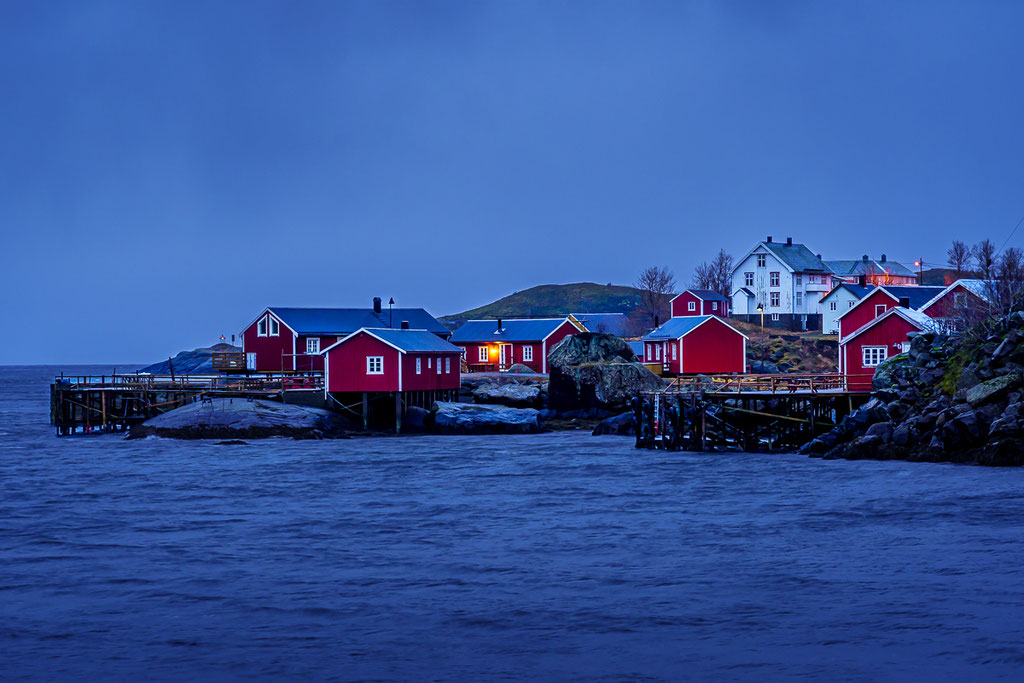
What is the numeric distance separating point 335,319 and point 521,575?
57.5 m

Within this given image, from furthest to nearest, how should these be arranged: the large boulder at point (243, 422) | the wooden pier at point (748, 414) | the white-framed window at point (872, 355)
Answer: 1. the large boulder at point (243, 422)
2. the white-framed window at point (872, 355)
3. the wooden pier at point (748, 414)

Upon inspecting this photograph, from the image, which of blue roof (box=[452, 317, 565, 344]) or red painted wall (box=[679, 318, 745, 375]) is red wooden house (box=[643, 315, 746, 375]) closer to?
red painted wall (box=[679, 318, 745, 375])

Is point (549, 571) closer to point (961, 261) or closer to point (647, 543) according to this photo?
point (647, 543)

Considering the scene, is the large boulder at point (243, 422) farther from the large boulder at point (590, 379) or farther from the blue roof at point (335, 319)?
the blue roof at point (335, 319)

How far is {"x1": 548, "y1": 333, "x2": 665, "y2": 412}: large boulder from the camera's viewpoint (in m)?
63.7

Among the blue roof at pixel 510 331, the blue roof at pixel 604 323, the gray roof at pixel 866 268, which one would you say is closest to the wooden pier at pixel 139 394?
the blue roof at pixel 510 331

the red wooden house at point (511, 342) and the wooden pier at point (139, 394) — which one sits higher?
the red wooden house at point (511, 342)

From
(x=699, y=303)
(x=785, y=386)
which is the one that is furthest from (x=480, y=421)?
(x=699, y=303)

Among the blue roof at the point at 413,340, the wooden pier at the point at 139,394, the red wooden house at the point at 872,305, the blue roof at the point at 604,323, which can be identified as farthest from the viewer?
the blue roof at the point at 604,323

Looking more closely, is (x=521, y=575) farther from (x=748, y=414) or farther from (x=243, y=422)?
(x=243, y=422)

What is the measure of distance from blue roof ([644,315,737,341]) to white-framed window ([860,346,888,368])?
21.7m

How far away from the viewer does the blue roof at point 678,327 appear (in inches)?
2921

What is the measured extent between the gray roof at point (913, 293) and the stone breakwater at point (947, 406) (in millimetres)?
21012

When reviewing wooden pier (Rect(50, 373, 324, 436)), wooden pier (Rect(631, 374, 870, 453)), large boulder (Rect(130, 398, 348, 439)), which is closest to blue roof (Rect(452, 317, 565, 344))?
wooden pier (Rect(50, 373, 324, 436))
